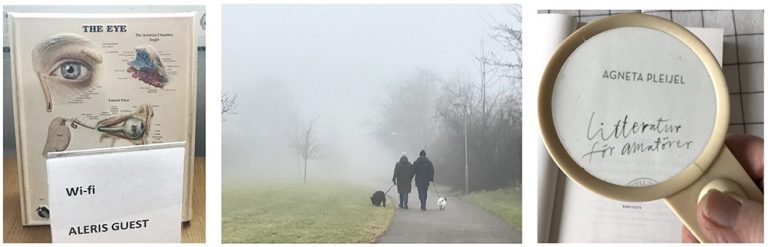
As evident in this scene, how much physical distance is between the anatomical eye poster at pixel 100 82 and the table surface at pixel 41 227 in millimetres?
11

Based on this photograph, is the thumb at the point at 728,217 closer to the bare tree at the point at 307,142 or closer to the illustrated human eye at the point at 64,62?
the bare tree at the point at 307,142

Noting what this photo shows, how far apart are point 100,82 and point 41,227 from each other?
22 centimetres

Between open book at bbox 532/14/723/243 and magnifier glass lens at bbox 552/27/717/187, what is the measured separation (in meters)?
0.20

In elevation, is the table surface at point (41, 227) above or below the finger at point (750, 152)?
below

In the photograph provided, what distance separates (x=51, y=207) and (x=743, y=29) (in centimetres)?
94

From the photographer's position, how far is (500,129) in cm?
100

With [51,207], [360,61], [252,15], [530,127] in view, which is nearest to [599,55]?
[530,127]

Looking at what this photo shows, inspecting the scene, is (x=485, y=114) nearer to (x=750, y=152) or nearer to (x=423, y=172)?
(x=423, y=172)

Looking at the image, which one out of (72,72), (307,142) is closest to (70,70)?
(72,72)

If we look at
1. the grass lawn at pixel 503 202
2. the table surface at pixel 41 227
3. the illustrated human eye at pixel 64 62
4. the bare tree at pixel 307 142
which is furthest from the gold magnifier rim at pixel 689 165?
the illustrated human eye at pixel 64 62

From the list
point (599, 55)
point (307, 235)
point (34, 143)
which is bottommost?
point (307, 235)

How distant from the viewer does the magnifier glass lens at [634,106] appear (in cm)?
72

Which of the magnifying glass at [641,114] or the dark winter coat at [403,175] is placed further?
the dark winter coat at [403,175]

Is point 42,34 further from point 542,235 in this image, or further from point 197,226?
point 542,235
